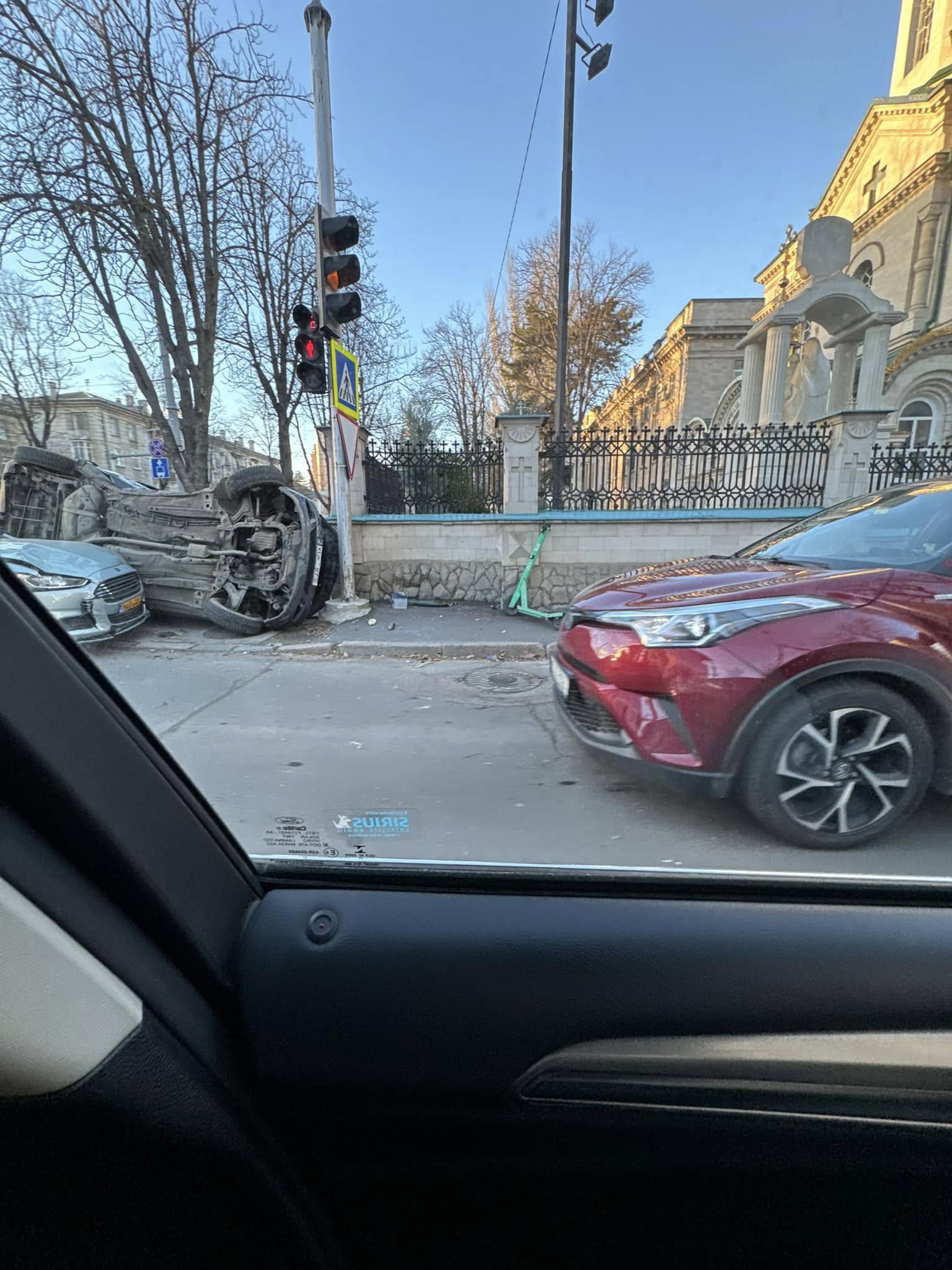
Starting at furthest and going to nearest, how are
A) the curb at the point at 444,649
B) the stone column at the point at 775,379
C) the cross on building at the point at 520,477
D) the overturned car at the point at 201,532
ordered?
the stone column at the point at 775,379, the cross on building at the point at 520,477, the curb at the point at 444,649, the overturned car at the point at 201,532

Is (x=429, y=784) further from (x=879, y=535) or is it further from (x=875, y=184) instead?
(x=875, y=184)

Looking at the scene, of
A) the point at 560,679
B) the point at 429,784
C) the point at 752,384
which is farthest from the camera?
the point at 752,384

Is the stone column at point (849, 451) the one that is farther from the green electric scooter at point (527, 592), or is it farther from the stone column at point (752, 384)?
the green electric scooter at point (527, 592)

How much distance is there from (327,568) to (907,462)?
7.44 m

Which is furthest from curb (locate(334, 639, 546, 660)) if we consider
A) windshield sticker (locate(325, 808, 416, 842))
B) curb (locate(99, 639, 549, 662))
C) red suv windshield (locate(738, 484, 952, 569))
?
windshield sticker (locate(325, 808, 416, 842))

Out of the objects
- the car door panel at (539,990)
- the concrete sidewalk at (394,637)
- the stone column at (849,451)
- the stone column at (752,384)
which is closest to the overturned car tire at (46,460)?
the car door panel at (539,990)

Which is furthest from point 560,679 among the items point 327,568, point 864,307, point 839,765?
point 864,307

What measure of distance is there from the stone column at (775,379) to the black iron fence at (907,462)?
1.45 meters

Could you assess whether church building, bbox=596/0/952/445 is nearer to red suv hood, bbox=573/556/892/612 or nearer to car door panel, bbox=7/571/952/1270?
red suv hood, bbox=573/556/892/612

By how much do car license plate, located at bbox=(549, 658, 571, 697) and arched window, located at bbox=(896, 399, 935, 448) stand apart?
762 cm

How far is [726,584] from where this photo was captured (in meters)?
2.29

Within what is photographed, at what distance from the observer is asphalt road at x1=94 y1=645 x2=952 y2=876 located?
145 cm

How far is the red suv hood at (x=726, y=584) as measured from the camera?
2037 mm

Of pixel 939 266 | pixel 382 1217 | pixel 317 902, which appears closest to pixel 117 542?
pixel 317 902
